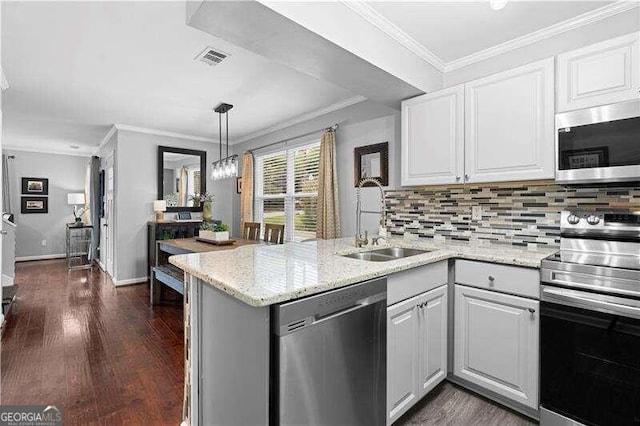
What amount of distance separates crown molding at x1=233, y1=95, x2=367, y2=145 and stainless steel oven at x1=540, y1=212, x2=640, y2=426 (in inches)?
96.5

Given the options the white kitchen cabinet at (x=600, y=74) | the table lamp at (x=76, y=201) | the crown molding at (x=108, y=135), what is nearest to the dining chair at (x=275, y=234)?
the white kitchen cabinet at (x=600, y=74)

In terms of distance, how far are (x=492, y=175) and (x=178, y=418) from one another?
2.46 metres

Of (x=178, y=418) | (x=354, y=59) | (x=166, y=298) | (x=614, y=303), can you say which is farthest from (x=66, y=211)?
(x=614, y=303)

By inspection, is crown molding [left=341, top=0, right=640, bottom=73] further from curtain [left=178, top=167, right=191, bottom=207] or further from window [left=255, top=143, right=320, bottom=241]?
curtain [left=178, top=167, right=191, bottom=207]

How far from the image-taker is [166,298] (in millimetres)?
4039

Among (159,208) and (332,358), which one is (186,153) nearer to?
(159,208)

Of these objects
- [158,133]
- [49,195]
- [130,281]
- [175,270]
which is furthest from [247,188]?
[49,195]

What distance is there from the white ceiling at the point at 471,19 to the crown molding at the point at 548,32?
4 cm

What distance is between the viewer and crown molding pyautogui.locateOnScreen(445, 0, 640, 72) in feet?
6.09

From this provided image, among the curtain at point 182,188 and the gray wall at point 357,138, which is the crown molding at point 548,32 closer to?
the gray wall at point 357,138

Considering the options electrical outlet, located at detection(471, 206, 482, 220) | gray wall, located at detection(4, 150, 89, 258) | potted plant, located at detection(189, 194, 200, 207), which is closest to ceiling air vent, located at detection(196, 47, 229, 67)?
electrical outlet, located at detection(471, 206, 482, 220)

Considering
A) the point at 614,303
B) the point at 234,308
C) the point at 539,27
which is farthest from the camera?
the point at 539,27

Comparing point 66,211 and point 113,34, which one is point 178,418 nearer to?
point 113,34

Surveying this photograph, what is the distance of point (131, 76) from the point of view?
2943mm
